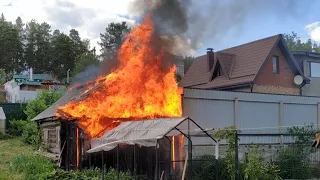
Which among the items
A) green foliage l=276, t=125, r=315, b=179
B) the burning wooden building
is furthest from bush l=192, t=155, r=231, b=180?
the burning wooden building

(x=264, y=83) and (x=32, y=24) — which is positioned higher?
(x=32, y=24)

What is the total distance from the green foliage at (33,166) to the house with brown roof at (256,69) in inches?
637

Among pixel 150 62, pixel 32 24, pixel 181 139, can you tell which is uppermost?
pixel 32 24

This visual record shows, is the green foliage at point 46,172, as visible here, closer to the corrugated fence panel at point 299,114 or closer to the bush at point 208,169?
the bush at point 208,169

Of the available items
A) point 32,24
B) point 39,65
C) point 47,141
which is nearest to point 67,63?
point 39,65

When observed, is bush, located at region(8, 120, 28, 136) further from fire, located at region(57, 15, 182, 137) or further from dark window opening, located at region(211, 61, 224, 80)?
dark window opening, located at region(211, 61, 224, 80)

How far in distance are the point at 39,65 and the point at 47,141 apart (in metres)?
60.4

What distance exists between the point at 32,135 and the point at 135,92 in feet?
38.5

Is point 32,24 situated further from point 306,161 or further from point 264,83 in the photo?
point 306,161

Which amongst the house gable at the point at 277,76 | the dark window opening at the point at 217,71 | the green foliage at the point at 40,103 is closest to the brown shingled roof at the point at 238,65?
the dark window opening at the point at 217,71

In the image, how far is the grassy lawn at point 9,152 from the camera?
15498 millimetres

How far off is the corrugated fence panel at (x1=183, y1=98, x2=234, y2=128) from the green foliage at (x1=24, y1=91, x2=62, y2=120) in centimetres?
1352

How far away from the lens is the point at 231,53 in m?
32.8

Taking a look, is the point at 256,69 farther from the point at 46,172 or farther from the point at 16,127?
the point at 16,127
